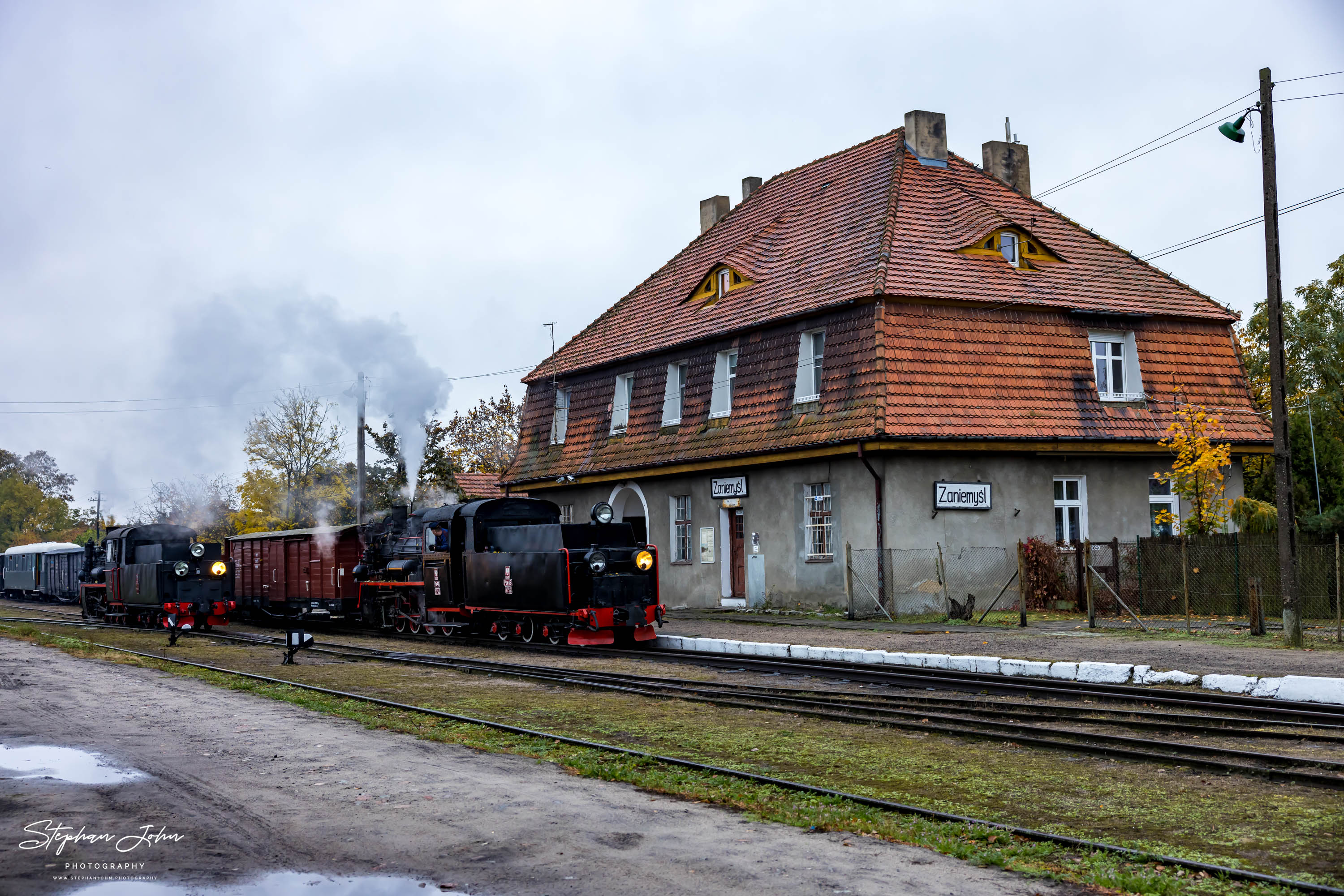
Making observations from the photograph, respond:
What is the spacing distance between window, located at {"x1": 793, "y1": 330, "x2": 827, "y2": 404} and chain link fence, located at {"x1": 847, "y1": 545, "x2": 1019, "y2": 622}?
3.89 metres

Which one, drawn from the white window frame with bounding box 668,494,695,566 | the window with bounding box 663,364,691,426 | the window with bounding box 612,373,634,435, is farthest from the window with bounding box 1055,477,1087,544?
the window with bounding box 612,373,634,435

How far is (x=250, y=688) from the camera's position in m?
16.0

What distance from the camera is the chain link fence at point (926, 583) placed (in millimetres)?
24000

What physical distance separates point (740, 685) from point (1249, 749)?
6587 millimetres

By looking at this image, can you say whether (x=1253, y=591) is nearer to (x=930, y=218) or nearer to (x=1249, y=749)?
(x=1249, y=749)

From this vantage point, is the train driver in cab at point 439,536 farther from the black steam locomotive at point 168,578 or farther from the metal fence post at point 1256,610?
the metal fence post at point 1256,610

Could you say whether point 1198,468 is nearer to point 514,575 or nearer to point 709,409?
point 709,409

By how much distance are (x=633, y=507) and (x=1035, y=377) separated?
11.0m

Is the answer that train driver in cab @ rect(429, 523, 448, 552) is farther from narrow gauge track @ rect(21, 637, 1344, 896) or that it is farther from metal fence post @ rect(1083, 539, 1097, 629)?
metal fence post @ rect(1083, 539, 1097, 629)

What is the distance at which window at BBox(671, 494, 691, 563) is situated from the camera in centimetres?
2998

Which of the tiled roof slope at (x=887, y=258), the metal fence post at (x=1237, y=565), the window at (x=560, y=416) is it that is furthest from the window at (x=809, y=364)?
the window at (x=560, y=416)

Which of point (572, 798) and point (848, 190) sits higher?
point (848, 190)

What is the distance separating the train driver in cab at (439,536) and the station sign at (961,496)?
389 inches

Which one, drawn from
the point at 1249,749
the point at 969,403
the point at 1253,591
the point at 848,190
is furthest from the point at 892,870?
the point at 848,190
